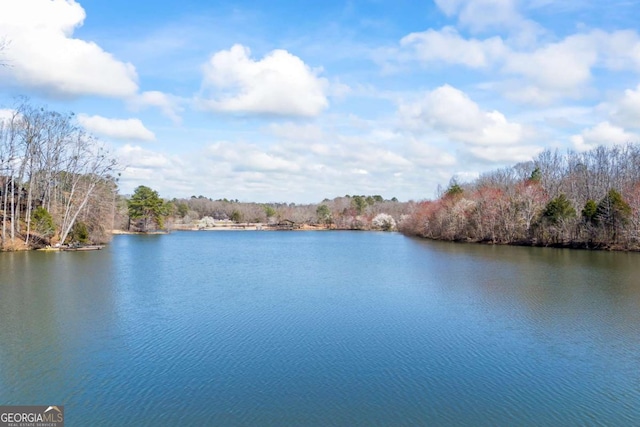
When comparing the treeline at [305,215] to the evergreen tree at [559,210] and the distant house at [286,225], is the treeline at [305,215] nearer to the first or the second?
the distant house at [286,225]

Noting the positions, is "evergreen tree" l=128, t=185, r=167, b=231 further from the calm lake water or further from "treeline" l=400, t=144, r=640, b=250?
the calm lake water

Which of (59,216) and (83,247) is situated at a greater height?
(59,216)

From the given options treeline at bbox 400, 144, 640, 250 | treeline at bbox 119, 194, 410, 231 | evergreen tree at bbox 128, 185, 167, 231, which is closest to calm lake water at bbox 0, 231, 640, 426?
treeline at bbox 400, 144, 640, 250

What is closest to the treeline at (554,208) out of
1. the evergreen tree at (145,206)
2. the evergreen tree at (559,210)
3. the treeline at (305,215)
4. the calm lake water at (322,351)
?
the evergreen tree at (559,210)

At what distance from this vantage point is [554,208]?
43.6 m

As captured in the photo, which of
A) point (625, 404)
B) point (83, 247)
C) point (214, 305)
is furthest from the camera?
point (83, 247)

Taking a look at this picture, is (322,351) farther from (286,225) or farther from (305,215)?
(305,215)

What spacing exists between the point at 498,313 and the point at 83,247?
34.0m

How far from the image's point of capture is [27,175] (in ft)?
127

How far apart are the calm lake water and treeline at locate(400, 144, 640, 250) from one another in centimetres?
2044

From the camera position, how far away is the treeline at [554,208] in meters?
39.7

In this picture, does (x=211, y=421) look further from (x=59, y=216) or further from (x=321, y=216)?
(x=321, y=216)

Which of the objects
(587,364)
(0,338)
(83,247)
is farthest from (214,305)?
(83,247)

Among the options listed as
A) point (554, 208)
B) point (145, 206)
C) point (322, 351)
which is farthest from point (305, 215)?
point (322, 351)
